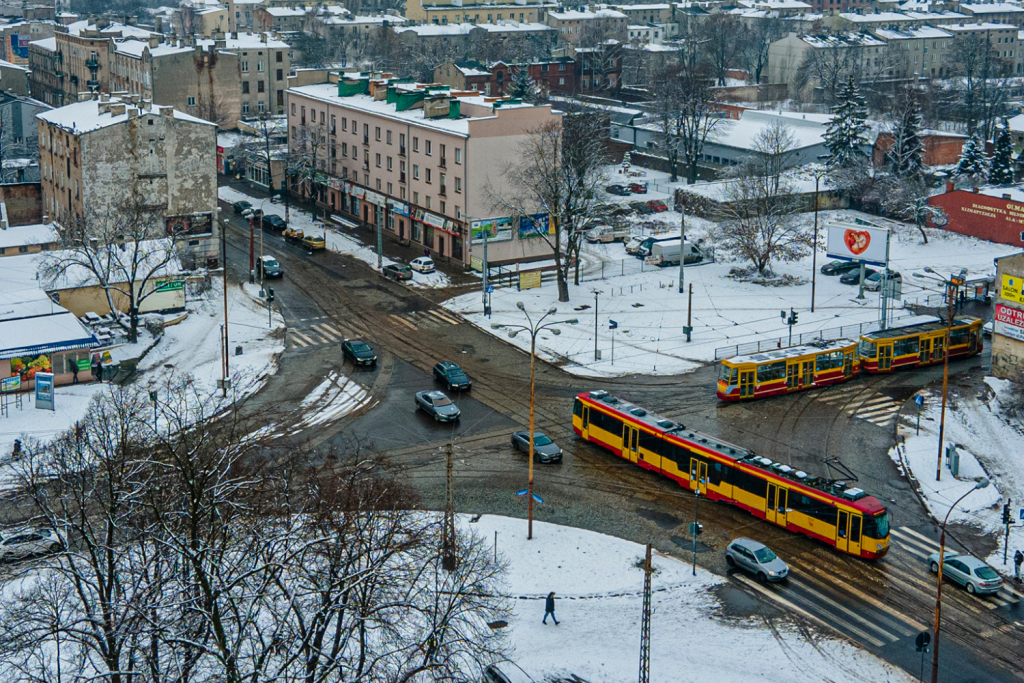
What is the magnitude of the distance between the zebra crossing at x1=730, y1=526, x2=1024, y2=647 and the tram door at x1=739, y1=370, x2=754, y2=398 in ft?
44.5

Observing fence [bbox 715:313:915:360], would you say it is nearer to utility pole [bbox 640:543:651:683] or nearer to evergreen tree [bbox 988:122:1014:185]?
utility pole [bbox 640:543:651:683]

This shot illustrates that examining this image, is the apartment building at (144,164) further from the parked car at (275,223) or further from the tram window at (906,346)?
the tram window at (906,346)

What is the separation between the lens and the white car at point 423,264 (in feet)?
239

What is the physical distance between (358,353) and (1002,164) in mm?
62954

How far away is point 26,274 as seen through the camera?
208 feet

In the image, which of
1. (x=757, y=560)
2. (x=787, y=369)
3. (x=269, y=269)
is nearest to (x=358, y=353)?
(x=269, y=269)

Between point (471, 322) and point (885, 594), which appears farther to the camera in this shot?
point (471, 322)

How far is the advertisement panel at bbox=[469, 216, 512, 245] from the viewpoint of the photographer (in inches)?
2921

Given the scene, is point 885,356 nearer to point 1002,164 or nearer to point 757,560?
point 757,560

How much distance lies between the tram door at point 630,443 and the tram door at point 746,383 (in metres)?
8.44

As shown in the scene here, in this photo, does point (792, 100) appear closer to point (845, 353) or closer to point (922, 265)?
point (922, 265)

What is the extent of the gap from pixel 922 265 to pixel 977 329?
17.9 m

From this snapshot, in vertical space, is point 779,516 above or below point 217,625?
below

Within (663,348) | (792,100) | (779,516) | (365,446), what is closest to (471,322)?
(663,348)
